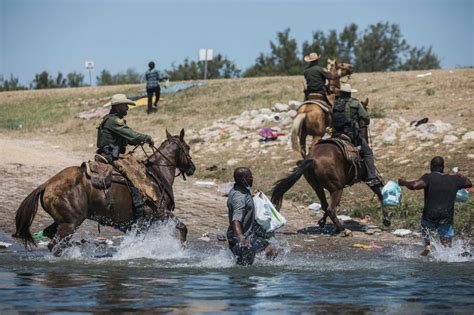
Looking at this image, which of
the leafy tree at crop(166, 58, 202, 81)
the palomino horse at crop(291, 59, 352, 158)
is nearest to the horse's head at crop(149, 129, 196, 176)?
the palomino horse at crop(291, 59, 352, 158)

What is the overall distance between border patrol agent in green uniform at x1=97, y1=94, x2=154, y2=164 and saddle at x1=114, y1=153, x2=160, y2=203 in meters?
0.15

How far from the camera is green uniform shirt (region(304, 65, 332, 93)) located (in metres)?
18.8

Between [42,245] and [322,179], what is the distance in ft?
15.0

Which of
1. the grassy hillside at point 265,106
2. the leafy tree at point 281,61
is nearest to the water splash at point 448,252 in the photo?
the grassy hillside at point 265,106

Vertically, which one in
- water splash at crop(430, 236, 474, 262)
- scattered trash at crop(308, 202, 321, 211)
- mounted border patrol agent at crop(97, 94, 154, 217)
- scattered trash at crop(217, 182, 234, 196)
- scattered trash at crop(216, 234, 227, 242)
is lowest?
scattered trash at crop(216, 234, 227, 242)

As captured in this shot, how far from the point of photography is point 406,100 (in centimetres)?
2586

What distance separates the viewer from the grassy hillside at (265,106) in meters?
18.7

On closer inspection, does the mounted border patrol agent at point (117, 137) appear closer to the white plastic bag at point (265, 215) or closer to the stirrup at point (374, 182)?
the white plastic bag at point (265, 215)

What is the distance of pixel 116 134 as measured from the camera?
12602 mm

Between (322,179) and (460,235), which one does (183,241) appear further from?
(460,235)

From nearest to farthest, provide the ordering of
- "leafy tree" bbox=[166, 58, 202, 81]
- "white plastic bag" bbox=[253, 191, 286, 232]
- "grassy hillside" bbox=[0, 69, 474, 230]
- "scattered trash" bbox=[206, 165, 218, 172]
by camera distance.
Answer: "white plastic bag" bbox=[253, 191, 286, 232] → "grassy hillside" bbox=[0, 69, 474, 230] → "scattered trash" bbox=[206, 165, 218, 172] → "leafy tree" bbox=[166, 58, 202, 81]

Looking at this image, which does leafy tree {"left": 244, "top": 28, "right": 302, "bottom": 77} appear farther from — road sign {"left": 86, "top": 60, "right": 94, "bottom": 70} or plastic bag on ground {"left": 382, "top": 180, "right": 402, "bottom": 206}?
plastic bag on ground {"left": 382, "top": 180, "right": 402, "bottom": 206}

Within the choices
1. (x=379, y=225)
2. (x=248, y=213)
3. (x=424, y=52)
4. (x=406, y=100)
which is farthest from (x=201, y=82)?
(x=424, y=52)

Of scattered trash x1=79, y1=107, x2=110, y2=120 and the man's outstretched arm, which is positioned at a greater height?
the man's outstretched arm
